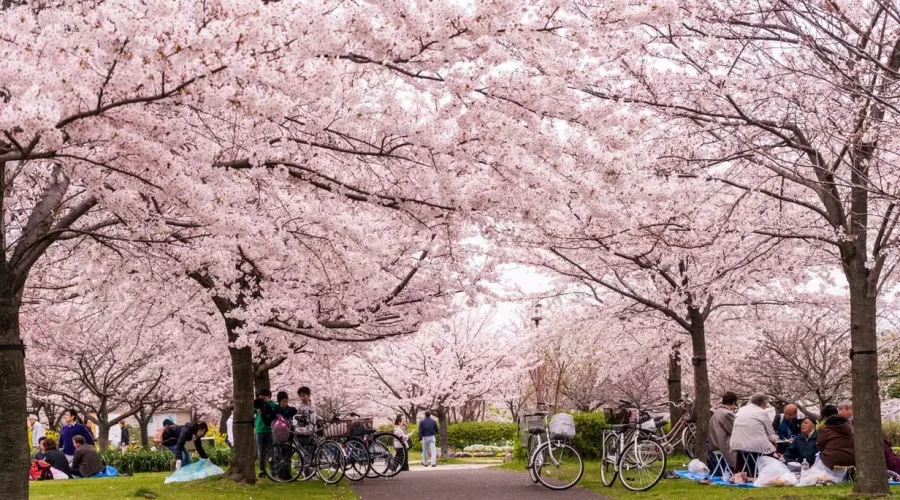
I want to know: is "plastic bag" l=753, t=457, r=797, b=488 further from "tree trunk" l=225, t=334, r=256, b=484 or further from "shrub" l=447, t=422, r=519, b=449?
"shrub" l=447, t=422, r=519, b=449

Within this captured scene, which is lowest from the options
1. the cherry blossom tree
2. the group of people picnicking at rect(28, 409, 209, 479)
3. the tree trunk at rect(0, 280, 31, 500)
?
the group of people picnicking at rect(28, 409, 209, 479)

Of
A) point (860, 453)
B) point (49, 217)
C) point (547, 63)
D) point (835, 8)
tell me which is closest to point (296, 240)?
point (49, 217)

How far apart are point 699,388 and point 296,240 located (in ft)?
28.5

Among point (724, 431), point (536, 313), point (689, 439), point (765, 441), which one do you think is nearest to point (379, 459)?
point (689, 439)

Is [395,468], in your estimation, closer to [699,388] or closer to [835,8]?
[699,388]

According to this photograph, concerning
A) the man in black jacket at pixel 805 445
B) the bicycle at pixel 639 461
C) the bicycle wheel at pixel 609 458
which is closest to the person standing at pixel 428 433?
the bicycle wheel at pixel 609 458

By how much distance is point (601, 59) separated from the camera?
9.42 meters

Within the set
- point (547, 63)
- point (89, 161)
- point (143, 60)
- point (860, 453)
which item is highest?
point (547, 63)

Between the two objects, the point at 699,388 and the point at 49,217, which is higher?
the point at 49,217

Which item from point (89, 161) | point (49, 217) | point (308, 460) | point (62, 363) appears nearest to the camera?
point (89, 161)

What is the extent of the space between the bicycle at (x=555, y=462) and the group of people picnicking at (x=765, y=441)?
1925mm

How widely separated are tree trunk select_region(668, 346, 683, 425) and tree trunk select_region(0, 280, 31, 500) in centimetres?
1423

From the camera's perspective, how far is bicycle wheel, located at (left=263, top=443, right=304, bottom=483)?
588 inches

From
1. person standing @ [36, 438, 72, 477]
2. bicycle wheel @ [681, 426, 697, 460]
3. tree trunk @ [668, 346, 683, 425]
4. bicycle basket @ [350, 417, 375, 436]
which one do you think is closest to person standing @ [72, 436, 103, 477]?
person standing @ [36, 438, 72, 477]
